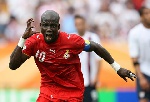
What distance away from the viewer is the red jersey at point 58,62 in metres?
8.09

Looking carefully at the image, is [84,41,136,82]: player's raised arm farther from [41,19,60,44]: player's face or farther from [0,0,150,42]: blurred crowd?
[0,0,150,42]: blurred crowd

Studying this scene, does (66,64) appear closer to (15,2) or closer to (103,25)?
(103,25)

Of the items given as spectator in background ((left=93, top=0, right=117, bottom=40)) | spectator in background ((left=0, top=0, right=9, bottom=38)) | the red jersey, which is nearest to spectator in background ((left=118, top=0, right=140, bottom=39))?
spectator in background ((left=93, top=0, right=117, bottom=40))

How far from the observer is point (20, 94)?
1518 cm

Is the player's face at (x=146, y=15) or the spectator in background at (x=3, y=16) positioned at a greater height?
the spectator in background at (x=3, y=16)

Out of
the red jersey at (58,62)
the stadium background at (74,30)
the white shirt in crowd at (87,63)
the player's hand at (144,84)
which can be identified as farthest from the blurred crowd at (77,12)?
the red jersey at (58,62)

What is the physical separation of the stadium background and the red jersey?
21.3 feet

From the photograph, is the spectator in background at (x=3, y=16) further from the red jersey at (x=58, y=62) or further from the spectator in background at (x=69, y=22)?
the red jersey at (x=58, y=62)

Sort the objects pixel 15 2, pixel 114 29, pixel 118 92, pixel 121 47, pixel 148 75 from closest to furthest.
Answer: pixel 148 75 → pixel 118 92 → pixel 121 47 → pixel 114 29 → pixel 15 2

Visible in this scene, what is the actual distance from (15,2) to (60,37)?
1044 cm

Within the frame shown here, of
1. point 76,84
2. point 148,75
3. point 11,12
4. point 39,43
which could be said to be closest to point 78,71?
point 76,84

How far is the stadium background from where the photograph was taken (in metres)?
15.1

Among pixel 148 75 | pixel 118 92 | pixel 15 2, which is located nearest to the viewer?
pixel 148 75

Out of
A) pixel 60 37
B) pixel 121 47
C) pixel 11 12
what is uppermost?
pixel 11 12
